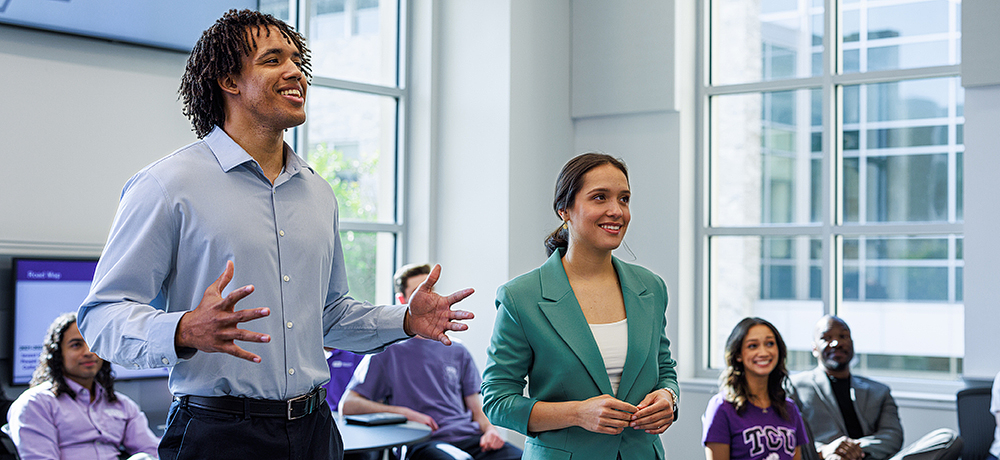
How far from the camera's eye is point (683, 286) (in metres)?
5.87

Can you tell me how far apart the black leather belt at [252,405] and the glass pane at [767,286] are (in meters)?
4.81

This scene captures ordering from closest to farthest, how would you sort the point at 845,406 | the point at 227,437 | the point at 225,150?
the point at 227,437 < the point at 225,150 < the point at 845,406

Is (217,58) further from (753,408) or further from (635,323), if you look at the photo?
(753,408)

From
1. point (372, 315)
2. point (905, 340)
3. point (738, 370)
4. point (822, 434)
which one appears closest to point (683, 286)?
point (905, 340)

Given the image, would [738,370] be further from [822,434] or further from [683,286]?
[683,286]

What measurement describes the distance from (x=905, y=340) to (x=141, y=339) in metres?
5.24

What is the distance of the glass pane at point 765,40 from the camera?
579 cm

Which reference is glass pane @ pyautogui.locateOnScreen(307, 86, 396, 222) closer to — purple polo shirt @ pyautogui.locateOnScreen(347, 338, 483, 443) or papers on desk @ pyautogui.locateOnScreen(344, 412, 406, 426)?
purple polo shirt @ pyautogui.locateOnScreen(347, 338, 483, 443)

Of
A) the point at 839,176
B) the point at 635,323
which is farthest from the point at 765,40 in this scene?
the point at 635,323

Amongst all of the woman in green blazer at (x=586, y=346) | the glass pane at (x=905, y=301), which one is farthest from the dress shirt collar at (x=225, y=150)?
the glass pane at (x=905, y=301)

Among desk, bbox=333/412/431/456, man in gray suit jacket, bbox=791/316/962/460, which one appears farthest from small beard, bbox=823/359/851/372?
desk, bbox=333/412/431/456

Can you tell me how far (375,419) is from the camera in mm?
3727

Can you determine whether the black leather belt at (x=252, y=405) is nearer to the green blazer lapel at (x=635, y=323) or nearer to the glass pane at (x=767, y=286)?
the green blazer lapel at (x=635, y=323)

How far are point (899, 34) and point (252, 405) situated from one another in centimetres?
529
